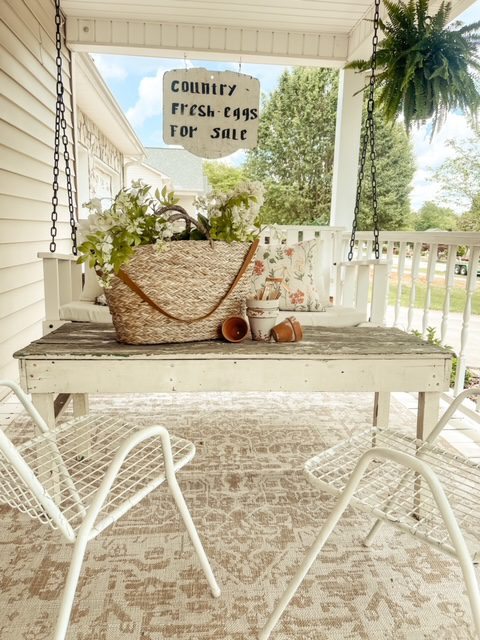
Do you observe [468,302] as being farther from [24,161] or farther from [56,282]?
[24,161]

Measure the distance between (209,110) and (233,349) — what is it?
2.69 metres

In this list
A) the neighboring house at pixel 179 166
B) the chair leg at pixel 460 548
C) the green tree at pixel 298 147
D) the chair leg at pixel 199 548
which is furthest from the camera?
the green tree at pixel 298 147

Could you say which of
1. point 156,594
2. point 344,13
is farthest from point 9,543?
point 344,13

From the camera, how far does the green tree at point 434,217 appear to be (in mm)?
13491

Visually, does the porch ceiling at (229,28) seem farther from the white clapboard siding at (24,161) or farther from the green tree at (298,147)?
the green tree at (298,147)

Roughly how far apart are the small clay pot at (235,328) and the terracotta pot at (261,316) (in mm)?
38

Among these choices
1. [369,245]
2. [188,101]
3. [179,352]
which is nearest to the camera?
[179,352]

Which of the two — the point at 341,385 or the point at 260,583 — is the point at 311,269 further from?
the point at 260,583

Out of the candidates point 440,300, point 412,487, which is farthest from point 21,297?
point 440,300

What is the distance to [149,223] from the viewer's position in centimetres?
139

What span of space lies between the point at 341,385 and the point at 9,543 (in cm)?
119

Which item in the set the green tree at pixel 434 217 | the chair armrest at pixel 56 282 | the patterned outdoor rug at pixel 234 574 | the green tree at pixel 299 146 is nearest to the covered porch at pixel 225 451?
the patterned outdoor rug at pixel 234 574

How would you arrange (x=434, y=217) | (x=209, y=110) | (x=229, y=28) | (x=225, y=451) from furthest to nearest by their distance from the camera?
1. (x=434, y=217)
2. (x=229, y=28)
3. (x=209, y=110)
4. (x=225, y=451)

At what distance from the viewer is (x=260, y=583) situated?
1354 mm
